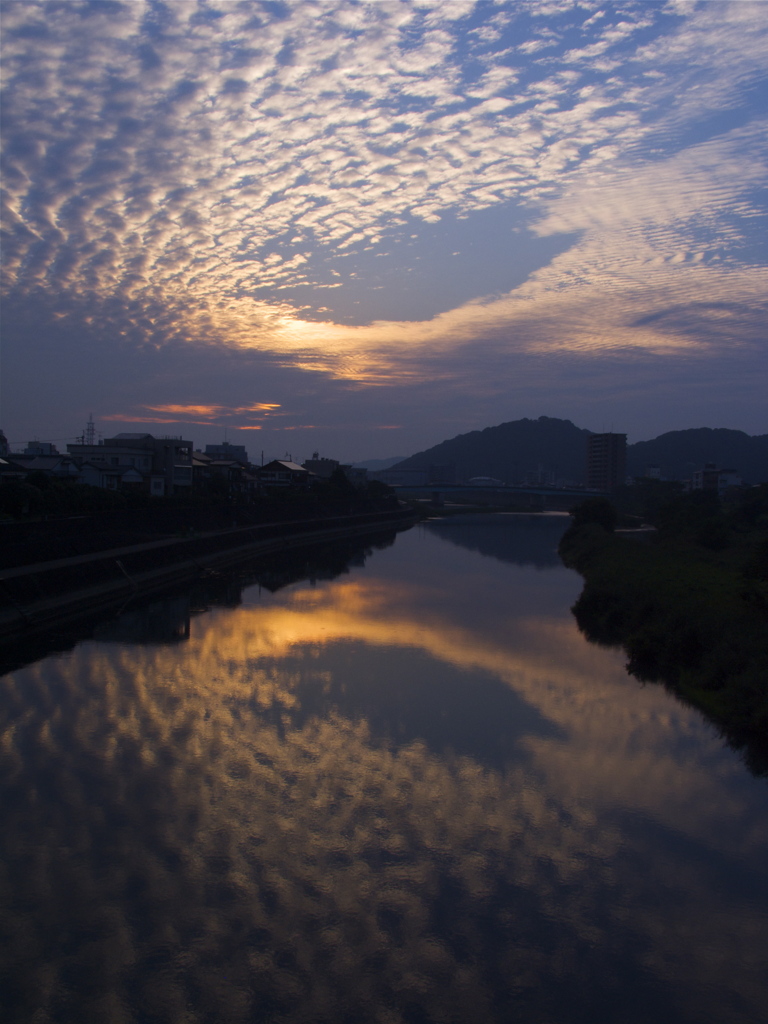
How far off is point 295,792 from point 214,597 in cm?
1229

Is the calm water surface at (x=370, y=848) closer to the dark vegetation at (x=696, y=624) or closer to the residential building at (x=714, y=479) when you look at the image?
the dark vegetation at (x=696, y=624)

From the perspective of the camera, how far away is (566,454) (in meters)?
164

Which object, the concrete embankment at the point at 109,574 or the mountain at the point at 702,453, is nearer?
the concrete embankment at the point at 109,574

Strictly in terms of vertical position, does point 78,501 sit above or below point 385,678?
above

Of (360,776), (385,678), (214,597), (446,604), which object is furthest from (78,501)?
(360,776)

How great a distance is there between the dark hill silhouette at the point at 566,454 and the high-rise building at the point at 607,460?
1454cm

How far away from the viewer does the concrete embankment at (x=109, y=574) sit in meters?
13.1

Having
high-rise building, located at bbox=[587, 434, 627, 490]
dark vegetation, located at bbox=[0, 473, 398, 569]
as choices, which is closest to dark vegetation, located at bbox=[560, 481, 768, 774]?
dark vegetation, located at bbox=[0, 473, 398, 569]

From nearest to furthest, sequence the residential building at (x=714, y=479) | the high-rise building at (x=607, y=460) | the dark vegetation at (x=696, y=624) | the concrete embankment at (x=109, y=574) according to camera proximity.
→ the dark vegetation at (x=696, y=624), the concrete embankment at (x=109, y=574), the residential building at (x=714, y=479), the high-rise building at (x=607, y=460)

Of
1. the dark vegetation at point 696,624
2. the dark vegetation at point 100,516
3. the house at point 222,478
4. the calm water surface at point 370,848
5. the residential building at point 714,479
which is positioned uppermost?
the residential building at point 714,479

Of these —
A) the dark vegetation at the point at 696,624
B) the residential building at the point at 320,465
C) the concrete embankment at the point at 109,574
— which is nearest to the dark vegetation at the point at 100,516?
the concrete embankment at the point at 109,574

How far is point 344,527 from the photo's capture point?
4328 centimetres

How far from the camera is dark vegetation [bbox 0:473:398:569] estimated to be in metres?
15.8

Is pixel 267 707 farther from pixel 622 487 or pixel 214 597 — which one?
pixel 622 487
